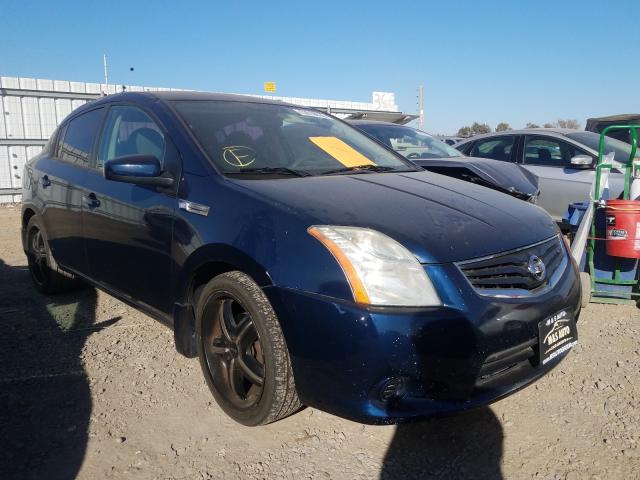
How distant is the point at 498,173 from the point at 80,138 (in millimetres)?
3847

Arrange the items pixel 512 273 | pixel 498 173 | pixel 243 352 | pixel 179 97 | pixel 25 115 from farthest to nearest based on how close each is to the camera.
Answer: pixel 25 115
pixel 498 173
pixel 179 97
pixel 243 352
pixel 512 273

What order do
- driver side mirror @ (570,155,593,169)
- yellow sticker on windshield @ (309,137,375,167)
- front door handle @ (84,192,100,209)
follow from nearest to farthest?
1. yellow sticker on windshield @ (309,137,375,167)
2. front door handle @ (84,192,100,209)
3. driver side mirror @ (570,155,593,169)

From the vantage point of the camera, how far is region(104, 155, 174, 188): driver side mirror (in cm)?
273

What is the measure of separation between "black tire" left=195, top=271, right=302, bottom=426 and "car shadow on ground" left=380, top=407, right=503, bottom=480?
0.50 metres

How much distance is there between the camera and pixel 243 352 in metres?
2.51

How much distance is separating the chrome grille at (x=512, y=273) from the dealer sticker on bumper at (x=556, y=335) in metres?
0.14

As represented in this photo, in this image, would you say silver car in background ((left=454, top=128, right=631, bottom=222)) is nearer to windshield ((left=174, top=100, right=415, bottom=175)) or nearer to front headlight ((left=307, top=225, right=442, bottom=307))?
windshield ((left=174, top=100, right=415, bottom=175))

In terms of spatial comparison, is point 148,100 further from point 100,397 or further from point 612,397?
point 612,397

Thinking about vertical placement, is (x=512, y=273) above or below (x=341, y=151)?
below

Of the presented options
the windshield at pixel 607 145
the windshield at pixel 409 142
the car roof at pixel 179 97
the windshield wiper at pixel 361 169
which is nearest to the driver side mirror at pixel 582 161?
the windshield at pixel 607 145

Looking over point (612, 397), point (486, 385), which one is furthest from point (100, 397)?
point (612, 397)

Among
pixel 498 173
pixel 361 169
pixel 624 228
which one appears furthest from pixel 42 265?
pixel 624 228

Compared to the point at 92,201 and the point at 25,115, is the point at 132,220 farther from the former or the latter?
the point at 25,115

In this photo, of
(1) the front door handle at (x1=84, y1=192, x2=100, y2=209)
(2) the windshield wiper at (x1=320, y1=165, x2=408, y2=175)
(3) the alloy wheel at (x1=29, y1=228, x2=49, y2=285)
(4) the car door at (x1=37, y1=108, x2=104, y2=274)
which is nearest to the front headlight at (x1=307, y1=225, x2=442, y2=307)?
(2) the windshield wiper at (x1=320, y1=165, x2=408, y2=175)
